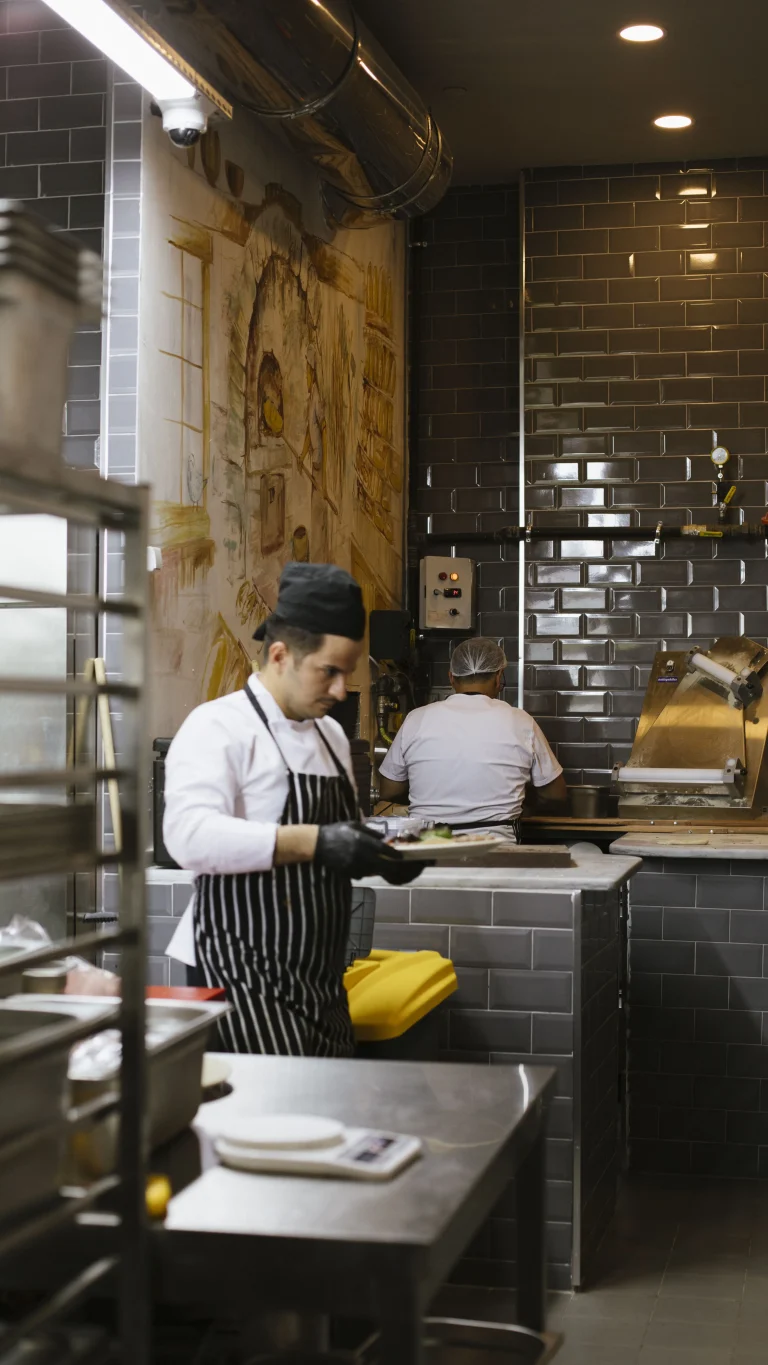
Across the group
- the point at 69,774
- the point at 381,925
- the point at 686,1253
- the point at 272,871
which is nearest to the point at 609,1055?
the point at 686,1253

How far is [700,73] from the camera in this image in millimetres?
6477

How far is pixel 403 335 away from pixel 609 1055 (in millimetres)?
4598

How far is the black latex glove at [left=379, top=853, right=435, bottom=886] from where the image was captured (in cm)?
277

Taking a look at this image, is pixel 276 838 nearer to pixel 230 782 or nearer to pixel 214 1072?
pixel 230 782

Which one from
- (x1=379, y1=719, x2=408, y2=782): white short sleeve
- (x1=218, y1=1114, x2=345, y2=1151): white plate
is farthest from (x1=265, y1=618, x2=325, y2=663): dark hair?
(x1=379, y1=719, x2=408, y2=782): white short sleeve

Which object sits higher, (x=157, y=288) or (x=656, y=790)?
(x=157, y=288)

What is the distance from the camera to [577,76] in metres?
6.50

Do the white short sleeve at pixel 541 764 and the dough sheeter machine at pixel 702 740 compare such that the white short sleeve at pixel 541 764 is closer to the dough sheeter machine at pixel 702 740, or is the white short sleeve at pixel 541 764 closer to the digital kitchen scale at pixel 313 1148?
the dough sheeter machine at pixel 702 740

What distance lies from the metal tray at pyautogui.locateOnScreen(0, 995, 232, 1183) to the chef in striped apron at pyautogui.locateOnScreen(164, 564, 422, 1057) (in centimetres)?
79

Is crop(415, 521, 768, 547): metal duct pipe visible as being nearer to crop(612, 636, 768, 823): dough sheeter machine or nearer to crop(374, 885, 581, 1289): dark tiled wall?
crop(612, 636, 768, 823): dough sheeter machine

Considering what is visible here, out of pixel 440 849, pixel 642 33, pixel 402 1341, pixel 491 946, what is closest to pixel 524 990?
pixel 491 946

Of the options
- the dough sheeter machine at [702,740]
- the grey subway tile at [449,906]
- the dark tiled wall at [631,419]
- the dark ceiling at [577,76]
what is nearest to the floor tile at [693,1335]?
the grey subway tile at [449,906]

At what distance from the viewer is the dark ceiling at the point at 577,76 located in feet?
19.1

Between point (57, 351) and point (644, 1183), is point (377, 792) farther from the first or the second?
point (57, 351)
